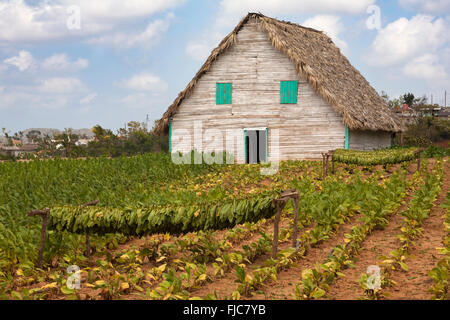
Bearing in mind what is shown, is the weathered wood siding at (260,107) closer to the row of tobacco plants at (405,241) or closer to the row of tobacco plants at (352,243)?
the row of tobacco plants at (352,243)

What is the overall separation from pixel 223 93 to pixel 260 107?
1.68m

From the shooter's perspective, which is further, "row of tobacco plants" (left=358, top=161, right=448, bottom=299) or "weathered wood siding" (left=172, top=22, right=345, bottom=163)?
"weathered wood siding" (left=172, top=22, right=345, bottom=163)

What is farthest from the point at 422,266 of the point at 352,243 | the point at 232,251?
the point at 232,251

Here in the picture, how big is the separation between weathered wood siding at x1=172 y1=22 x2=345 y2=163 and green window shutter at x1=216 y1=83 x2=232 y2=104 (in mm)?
168

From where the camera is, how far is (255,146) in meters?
19.9

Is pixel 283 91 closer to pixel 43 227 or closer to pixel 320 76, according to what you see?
pixel 320 76

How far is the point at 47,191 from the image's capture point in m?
12.4

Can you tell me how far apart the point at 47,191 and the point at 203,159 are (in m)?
7.83

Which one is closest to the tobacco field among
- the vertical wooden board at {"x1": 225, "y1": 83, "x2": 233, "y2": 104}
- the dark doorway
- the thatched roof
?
the thatched roof

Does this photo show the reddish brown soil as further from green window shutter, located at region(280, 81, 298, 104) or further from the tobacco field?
green window shutter, located at region(280, 81, 298, 104)

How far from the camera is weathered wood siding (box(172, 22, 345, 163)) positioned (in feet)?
62.4

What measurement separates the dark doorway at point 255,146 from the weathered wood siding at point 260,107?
0.32m
